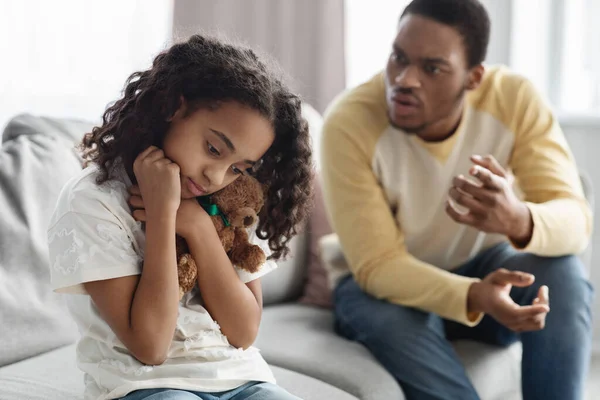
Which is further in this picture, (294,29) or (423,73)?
(294,29)

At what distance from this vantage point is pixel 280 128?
4.03 feet

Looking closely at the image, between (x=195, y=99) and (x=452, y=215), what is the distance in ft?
2.42

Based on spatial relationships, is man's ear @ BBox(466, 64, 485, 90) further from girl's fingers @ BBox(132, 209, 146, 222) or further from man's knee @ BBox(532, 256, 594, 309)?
girl's fingers @ BBox(132, 209, 146, 222)

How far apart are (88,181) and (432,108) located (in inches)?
38.6

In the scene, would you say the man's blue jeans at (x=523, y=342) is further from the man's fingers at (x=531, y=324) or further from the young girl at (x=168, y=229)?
the young girl at (x=168, y=229)

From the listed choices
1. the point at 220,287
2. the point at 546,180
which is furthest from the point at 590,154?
the point at 220,287

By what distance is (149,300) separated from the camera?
108 cm

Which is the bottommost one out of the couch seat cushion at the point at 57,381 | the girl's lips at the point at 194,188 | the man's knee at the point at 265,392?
the couch seat cushion at the point at 57,381

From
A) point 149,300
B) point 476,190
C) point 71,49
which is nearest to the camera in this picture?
point 149,300

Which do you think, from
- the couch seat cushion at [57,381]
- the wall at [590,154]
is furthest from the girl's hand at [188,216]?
the wall at [590,154]

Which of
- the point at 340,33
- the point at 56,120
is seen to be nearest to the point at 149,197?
the point at 56,120

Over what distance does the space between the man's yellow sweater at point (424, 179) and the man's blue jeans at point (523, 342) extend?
0.05 m

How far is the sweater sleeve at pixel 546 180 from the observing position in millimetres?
1749

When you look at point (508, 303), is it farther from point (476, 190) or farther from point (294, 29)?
point (294, 29)
